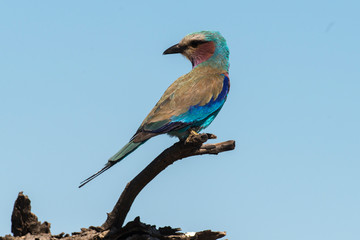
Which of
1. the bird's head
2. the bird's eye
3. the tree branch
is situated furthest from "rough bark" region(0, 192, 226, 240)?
the bird's eye

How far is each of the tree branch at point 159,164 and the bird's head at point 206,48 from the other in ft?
6.45

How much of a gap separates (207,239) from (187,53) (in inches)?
112

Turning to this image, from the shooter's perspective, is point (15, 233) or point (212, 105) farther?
point (212, 105)

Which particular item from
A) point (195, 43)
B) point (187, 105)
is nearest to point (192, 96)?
point (187, 105)

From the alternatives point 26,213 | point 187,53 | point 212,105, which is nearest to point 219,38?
point 187,53

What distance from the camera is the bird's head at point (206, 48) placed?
304 inches

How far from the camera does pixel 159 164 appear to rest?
5969 mm

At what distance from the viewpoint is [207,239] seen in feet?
20.8

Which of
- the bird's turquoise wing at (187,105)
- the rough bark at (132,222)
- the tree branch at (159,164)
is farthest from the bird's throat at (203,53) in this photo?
the tree branch at (159,164)

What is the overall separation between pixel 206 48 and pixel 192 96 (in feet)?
3.97

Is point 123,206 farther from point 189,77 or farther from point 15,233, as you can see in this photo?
point 189,77

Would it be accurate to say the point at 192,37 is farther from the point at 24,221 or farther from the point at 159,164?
the point at 24,221

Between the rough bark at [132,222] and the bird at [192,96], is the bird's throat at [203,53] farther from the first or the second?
the rough bark at [132,222]

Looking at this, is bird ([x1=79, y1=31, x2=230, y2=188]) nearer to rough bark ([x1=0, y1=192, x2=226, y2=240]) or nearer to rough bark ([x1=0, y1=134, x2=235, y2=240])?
rough bark ([x1=0, y1=134, x2=235, y2=240])
